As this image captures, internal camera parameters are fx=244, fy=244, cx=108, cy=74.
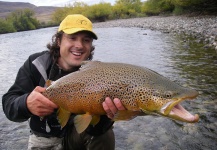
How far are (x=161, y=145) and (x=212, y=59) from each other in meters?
5.41

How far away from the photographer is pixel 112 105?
2.02 metres

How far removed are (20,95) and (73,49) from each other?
0.75 m

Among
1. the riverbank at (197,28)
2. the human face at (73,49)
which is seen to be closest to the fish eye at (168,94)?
the human face at (73,49)

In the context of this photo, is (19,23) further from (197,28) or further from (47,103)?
(47,103)

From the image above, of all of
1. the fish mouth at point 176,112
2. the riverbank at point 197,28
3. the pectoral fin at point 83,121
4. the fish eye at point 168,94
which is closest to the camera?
the fish mouth at point 176,112

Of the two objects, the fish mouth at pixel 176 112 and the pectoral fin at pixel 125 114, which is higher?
the fish mouth at pixel 176 112

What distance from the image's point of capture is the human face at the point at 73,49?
2701 millimetres

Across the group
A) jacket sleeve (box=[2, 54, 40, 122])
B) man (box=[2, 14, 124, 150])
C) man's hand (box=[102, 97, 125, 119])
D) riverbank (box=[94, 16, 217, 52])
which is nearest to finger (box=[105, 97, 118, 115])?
man's hand (box=[102, 97, 125, 119])

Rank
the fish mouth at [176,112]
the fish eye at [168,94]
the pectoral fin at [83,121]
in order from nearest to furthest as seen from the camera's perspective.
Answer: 1. the fish mouth at [176,112]
2. the fish eye at [168,94]
3. the pectoral fin at [83,121]

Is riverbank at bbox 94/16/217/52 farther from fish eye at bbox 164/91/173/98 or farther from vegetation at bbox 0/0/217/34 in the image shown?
fish eye at bbox 164/91/173/98

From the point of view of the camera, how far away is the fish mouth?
5.25 ft

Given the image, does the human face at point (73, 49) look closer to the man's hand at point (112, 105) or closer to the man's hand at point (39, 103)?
the man's hand at point (39, 103)

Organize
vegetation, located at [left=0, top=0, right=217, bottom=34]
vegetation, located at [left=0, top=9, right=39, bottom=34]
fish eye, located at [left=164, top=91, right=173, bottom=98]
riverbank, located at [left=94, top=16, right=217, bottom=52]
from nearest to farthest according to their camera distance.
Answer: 1. fish eye, located at [left=164, top=91, right=173, bottom=98]
2. riverbank, located at [left=94, top=16, right=217, bottom=52]
3. vegetation, located at [left=0, top=0, right=217, bottom=34]
4. vegetation, located at [left=0, top=9, right=39, bottom=34]

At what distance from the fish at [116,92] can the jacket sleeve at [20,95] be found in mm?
272
